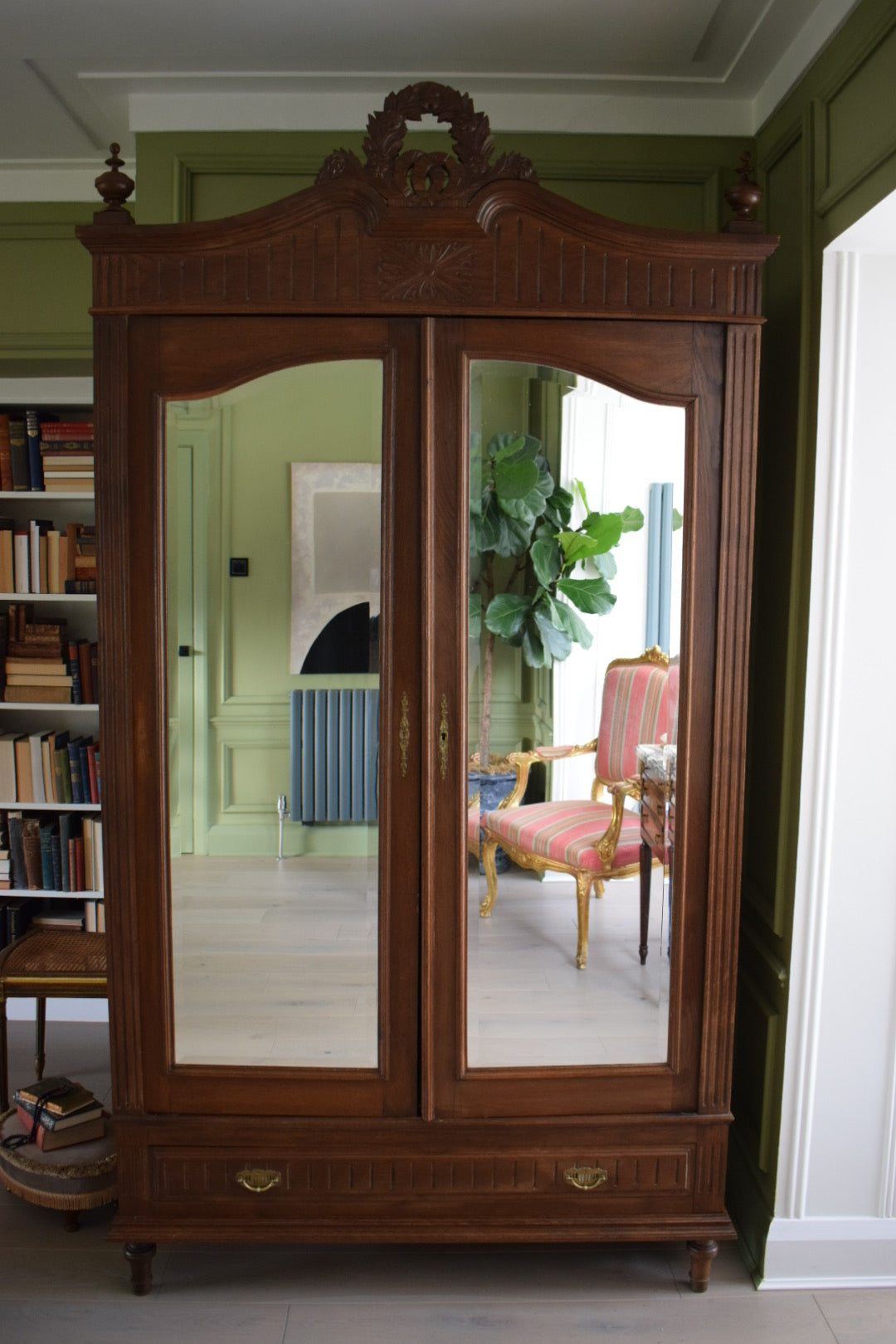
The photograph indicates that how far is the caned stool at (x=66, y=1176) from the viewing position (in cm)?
230

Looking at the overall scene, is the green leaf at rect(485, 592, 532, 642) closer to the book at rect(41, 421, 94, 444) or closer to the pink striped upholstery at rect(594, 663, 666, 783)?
the pink striped upholstery at rect(594, 663, 666, 783)

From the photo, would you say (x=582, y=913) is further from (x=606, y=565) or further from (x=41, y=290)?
(x=41, y=290)

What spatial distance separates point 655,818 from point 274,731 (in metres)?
0.79

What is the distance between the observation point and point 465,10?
6.99 ft

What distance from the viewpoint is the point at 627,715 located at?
6.66 feet

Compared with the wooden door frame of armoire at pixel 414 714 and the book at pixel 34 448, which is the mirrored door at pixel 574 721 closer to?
the wooden door frame of armoire at pixel 414 714

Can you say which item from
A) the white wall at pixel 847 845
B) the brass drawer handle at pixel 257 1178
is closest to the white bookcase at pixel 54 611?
the brass drawer handle at pixel 257 1178

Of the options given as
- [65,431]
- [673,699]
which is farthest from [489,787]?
[65,431]

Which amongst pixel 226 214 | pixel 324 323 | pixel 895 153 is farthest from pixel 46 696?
pixel 895 153

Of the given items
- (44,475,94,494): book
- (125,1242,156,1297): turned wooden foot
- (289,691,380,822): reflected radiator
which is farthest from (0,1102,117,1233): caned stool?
(44,475,94,494): book

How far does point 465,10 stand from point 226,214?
2.51 feet

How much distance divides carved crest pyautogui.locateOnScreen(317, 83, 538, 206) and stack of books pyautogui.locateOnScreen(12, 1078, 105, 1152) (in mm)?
2098

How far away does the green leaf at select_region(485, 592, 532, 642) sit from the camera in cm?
201

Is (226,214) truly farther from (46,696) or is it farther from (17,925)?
(17,925)
